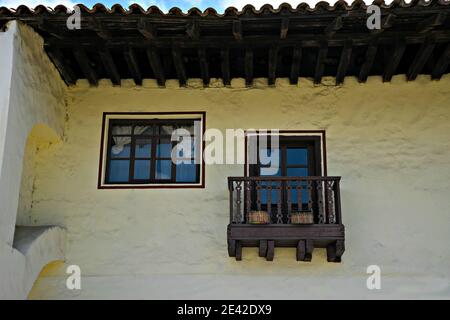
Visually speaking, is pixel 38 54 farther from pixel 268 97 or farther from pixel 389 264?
pixel 389 264

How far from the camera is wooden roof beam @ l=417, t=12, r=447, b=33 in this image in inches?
285

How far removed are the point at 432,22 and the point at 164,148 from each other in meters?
3.56

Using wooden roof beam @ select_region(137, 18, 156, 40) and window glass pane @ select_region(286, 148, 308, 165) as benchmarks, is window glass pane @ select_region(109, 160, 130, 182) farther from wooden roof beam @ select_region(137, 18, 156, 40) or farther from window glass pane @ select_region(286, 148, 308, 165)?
window glass pane @ select_region(286, 148, 308, 165)

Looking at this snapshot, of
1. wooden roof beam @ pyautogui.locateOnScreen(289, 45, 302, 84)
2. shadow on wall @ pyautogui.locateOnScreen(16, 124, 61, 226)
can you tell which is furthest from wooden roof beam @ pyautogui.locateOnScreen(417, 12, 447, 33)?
shadow on wall @ pyautogui.locateOnScreen(16, 124, 61, 226)

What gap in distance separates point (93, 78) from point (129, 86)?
0.50 meters

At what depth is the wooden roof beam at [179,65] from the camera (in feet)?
26.1

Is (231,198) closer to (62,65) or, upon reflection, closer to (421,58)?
(62,65)

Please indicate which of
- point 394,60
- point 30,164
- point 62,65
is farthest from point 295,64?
point 30,164

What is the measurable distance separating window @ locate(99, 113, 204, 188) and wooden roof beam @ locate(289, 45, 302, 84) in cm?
127

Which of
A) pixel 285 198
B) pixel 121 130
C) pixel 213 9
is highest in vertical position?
pixel 213 9

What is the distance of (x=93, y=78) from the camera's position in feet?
28.1

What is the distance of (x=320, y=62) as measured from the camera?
8195 mm

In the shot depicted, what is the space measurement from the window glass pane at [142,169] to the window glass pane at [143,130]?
395 millimetres

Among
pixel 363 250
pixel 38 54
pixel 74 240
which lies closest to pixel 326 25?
pixel 363 250
